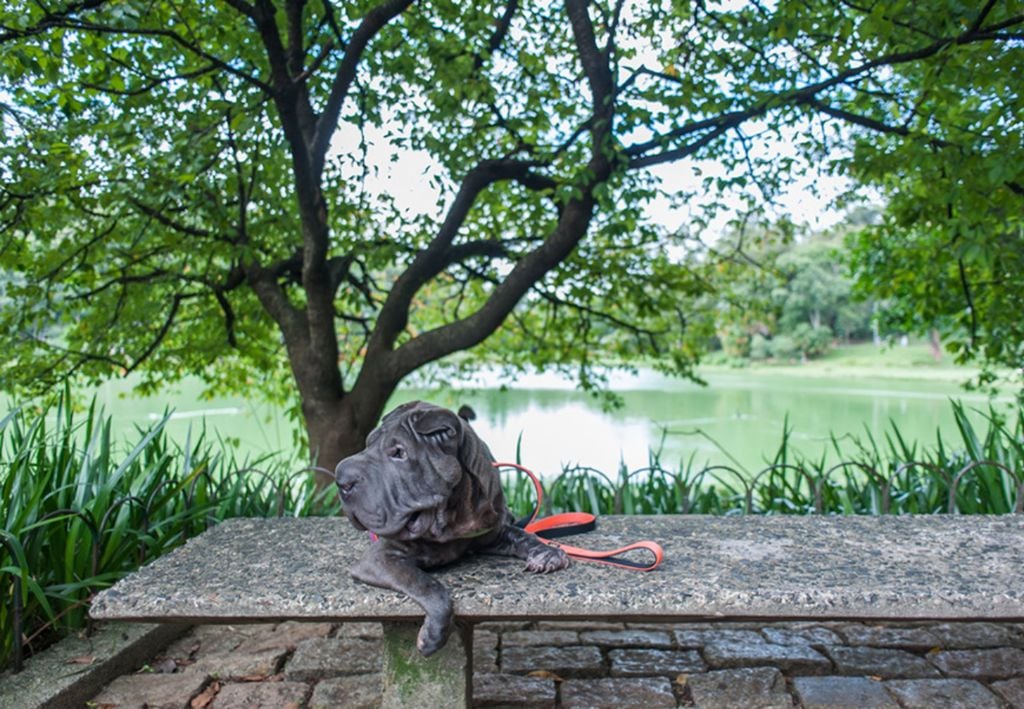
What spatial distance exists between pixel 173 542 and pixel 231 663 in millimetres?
710

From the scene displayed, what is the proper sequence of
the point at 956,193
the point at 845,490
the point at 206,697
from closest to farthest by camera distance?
1. the point at 206,697
2. the point at 956,193
3. the point at 845,490

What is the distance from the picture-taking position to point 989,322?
628 cm

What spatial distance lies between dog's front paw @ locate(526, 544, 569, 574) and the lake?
5265 mm

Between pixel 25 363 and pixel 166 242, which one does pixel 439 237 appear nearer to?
pixel 166 242

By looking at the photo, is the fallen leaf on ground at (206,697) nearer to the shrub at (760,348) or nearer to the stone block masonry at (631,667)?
the stone block masonry at (631,667)

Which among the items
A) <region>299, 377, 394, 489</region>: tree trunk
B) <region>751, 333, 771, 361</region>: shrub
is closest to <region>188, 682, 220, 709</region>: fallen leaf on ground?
<region>299, 377, 394, 489</region>: tree trunk

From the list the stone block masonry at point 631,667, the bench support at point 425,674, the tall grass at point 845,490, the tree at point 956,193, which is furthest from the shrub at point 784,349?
the bench support at point 425,674

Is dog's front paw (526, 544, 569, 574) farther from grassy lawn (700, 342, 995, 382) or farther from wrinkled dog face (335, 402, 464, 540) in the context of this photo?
grassy lawn (700, 342, 995, 382)

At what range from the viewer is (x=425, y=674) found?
224cm

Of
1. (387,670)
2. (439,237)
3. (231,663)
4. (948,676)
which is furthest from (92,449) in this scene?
(948,676)

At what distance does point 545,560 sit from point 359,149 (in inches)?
157

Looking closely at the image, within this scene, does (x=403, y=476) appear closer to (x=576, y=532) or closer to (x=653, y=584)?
(x=653, y=584)

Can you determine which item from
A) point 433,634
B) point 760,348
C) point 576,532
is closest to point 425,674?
point 433,634

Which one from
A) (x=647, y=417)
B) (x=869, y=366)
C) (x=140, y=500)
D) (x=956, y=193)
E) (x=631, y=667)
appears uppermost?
(x=956, y=193)
